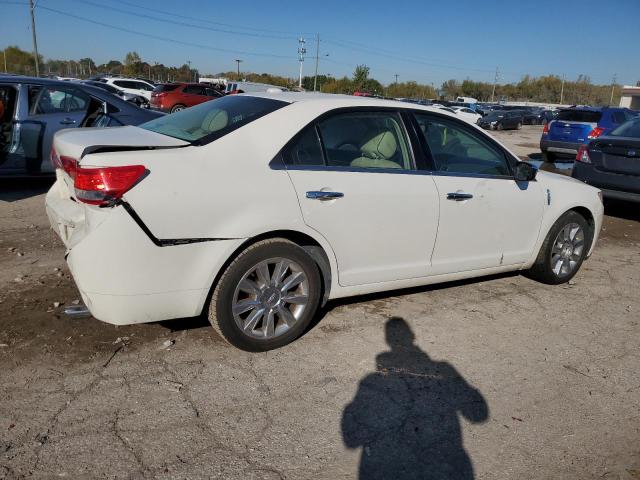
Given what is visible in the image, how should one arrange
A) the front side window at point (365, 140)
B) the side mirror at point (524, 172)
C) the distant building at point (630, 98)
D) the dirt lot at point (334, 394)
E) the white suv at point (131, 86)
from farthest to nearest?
the distant building at point (630, 98) < the white suv at point (131, 86) < the side mirror at point (524, 172) < the front side window at point (365, 140) < the dirt lot at point (334, 394)

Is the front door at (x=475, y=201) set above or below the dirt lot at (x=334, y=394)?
above

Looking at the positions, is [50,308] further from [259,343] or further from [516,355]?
[516,355]

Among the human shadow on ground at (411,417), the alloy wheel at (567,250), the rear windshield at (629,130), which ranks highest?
the rear windshield at (629,130)

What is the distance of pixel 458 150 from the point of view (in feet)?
14.1

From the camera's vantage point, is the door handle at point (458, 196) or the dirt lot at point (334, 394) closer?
the dirt lot at point (334, 394)

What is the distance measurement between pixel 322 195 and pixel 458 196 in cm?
120

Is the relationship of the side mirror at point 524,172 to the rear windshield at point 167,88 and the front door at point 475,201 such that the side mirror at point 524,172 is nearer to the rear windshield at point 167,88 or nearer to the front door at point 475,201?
the front door at point 475,201

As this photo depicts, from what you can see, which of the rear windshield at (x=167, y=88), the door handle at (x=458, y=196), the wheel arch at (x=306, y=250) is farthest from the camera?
the rear windshield at (x=167, y=88)

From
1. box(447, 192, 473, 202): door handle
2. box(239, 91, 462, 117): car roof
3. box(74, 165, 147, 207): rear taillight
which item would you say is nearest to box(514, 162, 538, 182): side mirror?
box(447, 192, 473, 202): door handle

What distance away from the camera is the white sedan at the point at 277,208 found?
292 cm

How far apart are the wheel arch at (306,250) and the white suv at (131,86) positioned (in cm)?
2650

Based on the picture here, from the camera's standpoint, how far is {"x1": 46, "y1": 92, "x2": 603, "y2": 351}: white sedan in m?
2.92

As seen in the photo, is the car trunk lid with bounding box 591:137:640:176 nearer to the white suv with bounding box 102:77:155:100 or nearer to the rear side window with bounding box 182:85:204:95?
the rear side window with bounding box 182:85:204:95

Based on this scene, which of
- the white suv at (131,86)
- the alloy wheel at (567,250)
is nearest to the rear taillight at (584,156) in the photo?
the alloy wheel at (567,250)
